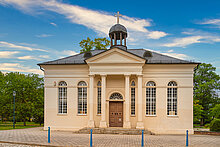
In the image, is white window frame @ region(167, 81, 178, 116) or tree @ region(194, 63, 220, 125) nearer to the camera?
white window frame @ region(167, 81, 178, 116)

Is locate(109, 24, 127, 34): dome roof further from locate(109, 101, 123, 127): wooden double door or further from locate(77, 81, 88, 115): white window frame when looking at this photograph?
locate(109, 101, 123, 127): wooden double door

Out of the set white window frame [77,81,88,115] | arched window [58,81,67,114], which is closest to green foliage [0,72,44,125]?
arched window [58,81,67,114]

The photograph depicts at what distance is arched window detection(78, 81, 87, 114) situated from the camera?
2019cm

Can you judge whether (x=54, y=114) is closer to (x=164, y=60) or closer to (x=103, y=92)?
(x=103, y=92)

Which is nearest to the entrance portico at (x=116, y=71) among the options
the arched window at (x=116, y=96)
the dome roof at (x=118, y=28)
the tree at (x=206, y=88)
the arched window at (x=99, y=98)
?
the arched window at (x=99, y=98)

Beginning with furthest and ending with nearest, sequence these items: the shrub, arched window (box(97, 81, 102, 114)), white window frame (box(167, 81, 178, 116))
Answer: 1. arched window (box(97, 81, 102, 114))
2. white window frame (box(167, 81, 178, 116))
3. the shrub

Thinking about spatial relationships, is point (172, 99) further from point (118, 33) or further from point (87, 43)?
point (87, 43)

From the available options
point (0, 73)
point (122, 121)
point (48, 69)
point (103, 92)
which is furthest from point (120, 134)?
point (0, 73)

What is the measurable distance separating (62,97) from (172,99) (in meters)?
11.6

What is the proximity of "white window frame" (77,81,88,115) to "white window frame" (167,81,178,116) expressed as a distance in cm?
862

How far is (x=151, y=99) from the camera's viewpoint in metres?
19.6

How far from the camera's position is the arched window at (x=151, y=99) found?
64.0ft

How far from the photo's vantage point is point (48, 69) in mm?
20812

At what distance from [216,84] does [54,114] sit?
29.2m
